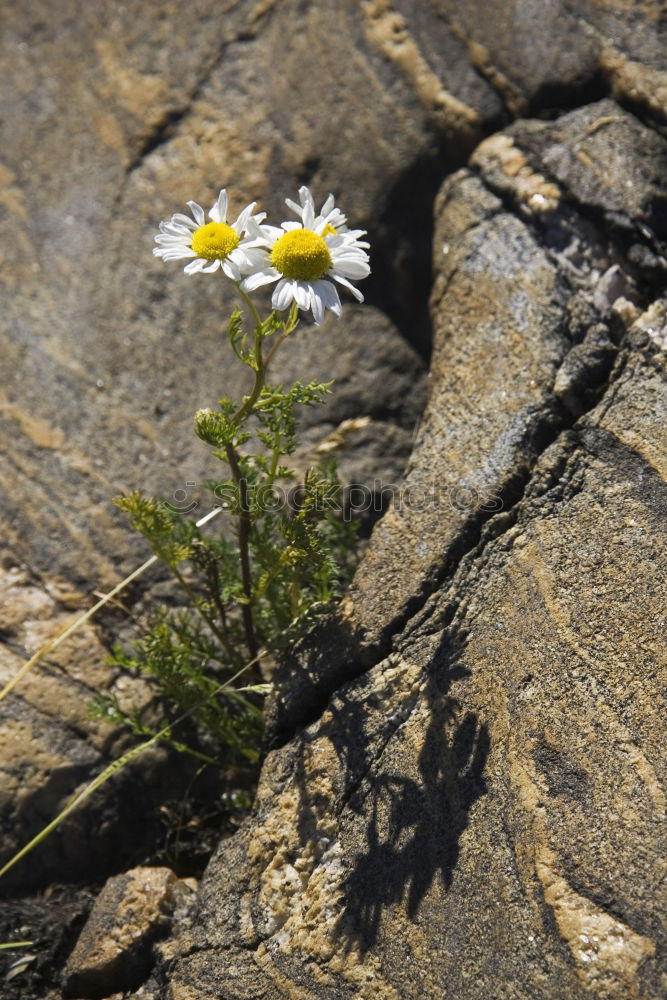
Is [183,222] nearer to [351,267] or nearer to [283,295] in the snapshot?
[283,295]

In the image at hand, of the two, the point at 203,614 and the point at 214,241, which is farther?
the point at 203,614

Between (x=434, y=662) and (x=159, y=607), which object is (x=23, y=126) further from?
(x=434, y=662)

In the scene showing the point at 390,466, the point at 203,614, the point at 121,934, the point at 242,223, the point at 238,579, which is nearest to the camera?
the point at 242,223

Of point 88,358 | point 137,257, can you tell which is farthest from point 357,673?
point 137,257

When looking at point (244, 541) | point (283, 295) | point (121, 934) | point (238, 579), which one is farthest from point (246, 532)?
point (121, 934)

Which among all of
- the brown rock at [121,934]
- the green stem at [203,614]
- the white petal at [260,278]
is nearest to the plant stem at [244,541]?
the green stem at [203,614]

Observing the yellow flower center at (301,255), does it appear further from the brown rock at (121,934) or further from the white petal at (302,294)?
the brown rock at (121,934)

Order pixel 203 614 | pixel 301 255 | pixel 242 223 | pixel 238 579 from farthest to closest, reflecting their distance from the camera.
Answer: pixel 238 579, pixel 203 614, pixel 242 223, pixel 301 255

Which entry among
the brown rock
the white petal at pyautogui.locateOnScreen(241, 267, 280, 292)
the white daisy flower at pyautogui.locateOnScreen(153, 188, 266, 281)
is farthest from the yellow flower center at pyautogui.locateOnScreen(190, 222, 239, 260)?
the brown rock
